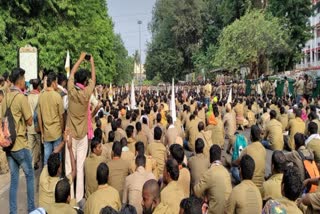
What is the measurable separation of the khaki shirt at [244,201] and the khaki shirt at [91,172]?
2395mm

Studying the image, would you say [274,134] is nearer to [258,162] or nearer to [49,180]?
[258,162]

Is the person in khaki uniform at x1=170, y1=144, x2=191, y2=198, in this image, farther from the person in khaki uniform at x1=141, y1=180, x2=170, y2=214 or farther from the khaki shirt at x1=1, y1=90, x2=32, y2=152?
the khaki shirt at x1=1, y1=90, x2=32, y2=152

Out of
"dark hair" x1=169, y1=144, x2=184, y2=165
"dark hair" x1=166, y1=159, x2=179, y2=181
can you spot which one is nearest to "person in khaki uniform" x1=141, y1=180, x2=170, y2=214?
"dark hair" x1=166, y1=159, x2=179, y2=181

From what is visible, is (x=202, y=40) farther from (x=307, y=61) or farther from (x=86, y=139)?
(x=86, y=139)

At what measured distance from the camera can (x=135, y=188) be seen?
20.3 feet

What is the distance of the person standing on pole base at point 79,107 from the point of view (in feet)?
20.9

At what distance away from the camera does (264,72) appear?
121 ft

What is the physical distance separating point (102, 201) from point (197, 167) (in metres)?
2.65

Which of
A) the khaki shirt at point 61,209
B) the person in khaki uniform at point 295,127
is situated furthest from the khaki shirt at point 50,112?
the person in khaki uniform at point 295,127

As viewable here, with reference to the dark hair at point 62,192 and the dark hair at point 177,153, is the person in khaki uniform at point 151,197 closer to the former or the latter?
the dark hair at point 62,192

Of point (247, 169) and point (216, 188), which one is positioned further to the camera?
point (216, 188)

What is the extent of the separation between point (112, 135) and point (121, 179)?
7.29 ft

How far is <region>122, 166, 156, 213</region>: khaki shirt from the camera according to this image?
6.17 metres

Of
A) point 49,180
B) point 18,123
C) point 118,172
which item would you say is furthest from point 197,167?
point 18,123
